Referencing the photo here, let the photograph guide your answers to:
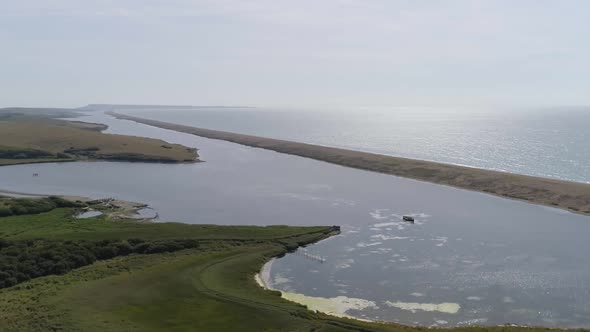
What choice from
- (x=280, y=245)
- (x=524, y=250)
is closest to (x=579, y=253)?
(x=524, y=250)

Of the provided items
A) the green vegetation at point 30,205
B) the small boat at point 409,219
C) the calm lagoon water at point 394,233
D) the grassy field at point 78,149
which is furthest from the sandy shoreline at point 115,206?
the grassy field at point 78,149

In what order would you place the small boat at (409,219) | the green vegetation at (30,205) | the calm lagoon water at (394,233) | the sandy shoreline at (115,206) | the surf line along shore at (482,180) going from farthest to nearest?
the surf line along shore at (482,180), the sandy shoreline at (115,206), the small boat at (409,219), the green vegetation at (30,205), the calm lagoon water at (394,233)

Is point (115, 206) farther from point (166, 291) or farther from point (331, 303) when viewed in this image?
point (331, 303)

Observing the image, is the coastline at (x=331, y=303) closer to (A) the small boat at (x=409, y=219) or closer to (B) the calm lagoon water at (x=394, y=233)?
(B) the calm lagoon water at (x=394, y=233)

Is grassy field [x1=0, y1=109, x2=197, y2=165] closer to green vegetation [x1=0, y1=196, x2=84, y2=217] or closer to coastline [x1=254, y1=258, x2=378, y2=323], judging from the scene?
green vegetation [x1=0, y1=196, x2=84, y2=217]

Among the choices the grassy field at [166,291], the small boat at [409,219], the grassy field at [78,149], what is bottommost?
the grassy field at [166,291]

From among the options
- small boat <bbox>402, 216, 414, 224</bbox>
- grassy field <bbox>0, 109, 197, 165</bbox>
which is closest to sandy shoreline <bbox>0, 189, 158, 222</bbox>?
small boat <bbox>402, 216, 414, 224</bbox>
